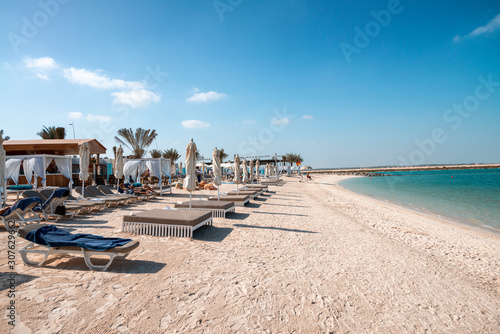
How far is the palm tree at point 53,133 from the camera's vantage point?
24109 mm

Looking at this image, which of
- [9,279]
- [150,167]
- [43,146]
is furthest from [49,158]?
[9,279]

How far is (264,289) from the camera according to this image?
342 cm

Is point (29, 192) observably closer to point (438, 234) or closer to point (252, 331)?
point (252, 331)

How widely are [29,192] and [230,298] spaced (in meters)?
7.82

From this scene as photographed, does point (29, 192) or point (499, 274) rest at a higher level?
point (29, 192)

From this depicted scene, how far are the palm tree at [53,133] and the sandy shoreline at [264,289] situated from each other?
2321 centimetres

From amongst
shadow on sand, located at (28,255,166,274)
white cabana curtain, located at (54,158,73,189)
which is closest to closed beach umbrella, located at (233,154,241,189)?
shadow on sand, located at (28,255,166,274)

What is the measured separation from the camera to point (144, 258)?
4.40 metres

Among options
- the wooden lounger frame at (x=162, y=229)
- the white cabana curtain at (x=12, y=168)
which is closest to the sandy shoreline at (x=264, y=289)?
the wooden lounger frame at (x=162, y=229)

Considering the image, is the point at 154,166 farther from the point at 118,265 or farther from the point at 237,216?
the point at 118,265

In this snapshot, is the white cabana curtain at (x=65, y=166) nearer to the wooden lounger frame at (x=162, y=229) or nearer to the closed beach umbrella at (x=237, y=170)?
the closed beach umbrella at (x=237, y=170)

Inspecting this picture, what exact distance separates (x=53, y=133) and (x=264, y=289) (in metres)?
28.8

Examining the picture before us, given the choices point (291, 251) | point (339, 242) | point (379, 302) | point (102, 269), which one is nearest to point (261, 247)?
point (291, 251)

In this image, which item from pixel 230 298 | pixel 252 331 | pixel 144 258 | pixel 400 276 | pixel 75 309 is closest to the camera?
pixel 252 331
